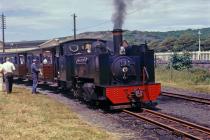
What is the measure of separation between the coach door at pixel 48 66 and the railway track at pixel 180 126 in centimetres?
1080

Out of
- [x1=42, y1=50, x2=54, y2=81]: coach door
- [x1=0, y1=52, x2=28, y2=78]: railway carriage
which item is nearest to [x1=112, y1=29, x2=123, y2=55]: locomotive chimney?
[x1=42, y1=50, x2=54, y2=81]: coach door

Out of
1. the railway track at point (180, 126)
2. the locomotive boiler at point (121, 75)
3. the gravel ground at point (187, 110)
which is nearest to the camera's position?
the railway track at point (180, 126)

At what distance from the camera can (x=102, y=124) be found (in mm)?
13844

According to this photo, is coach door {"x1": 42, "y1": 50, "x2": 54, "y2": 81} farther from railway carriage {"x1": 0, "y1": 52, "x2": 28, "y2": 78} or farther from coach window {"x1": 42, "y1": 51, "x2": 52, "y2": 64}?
railway carriage {"x1": 0, "y1": 52, "x2": 28, "y2": 78}

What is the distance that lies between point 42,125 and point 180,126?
12.4ft

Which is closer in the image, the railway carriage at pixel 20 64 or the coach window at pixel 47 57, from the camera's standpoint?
the coach window at pixel 47 57

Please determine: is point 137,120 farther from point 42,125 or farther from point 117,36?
point 117,36

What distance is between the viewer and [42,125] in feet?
41.5

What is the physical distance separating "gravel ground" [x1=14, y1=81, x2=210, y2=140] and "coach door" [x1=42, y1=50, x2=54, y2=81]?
535 centimetres

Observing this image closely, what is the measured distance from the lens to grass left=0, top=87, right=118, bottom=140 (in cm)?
1098

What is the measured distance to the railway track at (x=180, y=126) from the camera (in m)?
11.2

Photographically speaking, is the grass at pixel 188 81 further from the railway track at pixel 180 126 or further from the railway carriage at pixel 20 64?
the railway carriage at pixel 20 64

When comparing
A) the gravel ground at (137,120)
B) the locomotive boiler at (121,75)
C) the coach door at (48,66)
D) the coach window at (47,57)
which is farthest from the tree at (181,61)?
the locomotive boiler at (121,75)

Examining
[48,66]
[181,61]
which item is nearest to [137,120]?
[48,66]
